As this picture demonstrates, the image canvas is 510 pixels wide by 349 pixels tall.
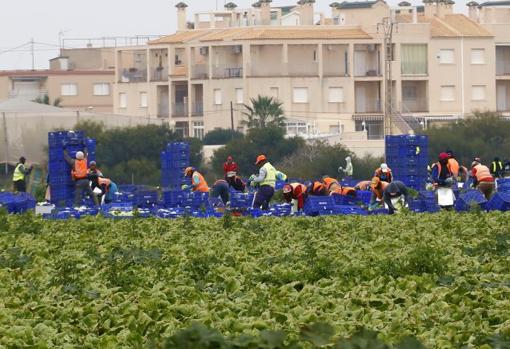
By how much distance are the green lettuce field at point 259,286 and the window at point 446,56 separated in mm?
101330

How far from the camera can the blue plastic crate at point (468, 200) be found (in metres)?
35.8

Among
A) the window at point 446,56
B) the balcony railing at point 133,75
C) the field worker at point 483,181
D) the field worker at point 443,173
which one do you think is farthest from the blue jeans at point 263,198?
the balcony railing at point 133,75

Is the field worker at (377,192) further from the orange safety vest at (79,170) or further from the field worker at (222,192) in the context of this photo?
the orange safety vest at (79,170)

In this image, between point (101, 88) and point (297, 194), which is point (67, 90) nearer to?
point (101, 88)

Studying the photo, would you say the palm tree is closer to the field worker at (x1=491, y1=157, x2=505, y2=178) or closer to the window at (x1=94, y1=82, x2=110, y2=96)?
the window at (x1=94, y1=82, x2=110, y2=96)

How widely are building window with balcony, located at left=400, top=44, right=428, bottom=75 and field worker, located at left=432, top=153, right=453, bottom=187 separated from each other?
89463 mm

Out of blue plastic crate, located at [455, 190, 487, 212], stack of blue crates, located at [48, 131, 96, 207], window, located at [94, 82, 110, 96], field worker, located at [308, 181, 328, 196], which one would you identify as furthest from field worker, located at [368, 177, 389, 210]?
window, located at [94, 82, 110, 96]

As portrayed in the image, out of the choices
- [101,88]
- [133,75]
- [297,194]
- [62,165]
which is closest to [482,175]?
[297,194]

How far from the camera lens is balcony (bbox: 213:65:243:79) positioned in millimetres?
127500

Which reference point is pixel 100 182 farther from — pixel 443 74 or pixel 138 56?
pixel 138 56

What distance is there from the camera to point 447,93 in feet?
426

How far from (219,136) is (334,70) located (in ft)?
38.7

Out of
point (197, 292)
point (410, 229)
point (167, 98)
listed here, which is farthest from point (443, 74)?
point (197, 292)

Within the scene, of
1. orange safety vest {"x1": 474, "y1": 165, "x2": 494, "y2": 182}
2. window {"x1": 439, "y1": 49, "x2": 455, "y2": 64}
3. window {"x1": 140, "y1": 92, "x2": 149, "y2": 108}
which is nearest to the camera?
orange safety vest {"x1": 474, "y1": 165, "x2": 494, "y2": 182}
